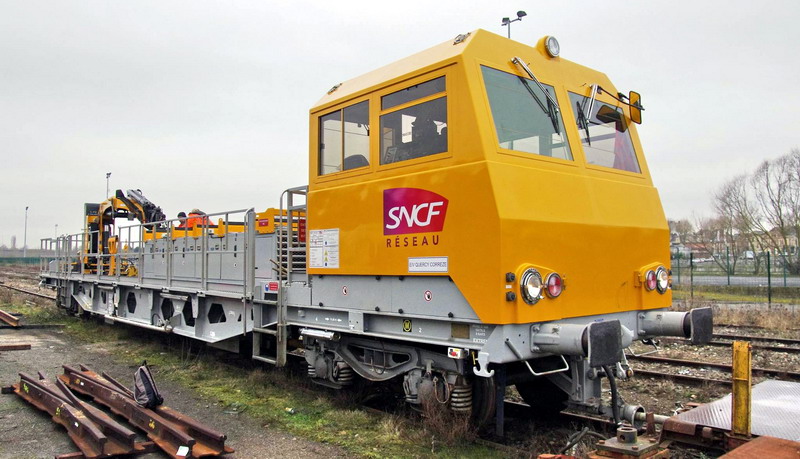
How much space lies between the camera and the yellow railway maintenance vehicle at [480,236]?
4969 mm

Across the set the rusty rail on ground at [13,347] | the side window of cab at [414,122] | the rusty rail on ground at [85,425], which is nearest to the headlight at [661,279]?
the side window of cab at [414,122]

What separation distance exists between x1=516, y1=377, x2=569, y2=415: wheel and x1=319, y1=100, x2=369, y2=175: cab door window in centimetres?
299

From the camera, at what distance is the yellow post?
472 cm

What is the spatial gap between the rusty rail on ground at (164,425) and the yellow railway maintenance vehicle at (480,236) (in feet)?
5.13

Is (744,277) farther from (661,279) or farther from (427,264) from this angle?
(427,264)

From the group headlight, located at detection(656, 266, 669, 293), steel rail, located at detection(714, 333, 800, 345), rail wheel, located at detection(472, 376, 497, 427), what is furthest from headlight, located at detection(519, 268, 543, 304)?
steel rail, located at detection(714, 333, 800, 345)

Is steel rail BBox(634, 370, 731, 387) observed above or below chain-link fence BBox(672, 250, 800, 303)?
below

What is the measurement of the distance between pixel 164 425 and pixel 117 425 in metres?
0.41

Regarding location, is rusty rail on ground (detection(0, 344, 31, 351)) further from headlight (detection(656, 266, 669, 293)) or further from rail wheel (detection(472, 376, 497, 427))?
headlight (detection(656, 266, 669, 293))

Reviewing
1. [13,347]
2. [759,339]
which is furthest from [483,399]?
[13,347]

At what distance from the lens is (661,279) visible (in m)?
6.27

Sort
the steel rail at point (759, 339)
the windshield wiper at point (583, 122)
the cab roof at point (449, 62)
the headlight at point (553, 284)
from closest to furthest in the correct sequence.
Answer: the headlight at point (553, 284) → the cab roof at point (449, 62) → the windshield wiper at point (583, 122) → the steel rail at point (759, 339)

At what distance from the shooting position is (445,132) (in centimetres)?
536

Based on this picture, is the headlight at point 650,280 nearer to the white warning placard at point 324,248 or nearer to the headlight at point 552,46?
the headlight at point 552,46
